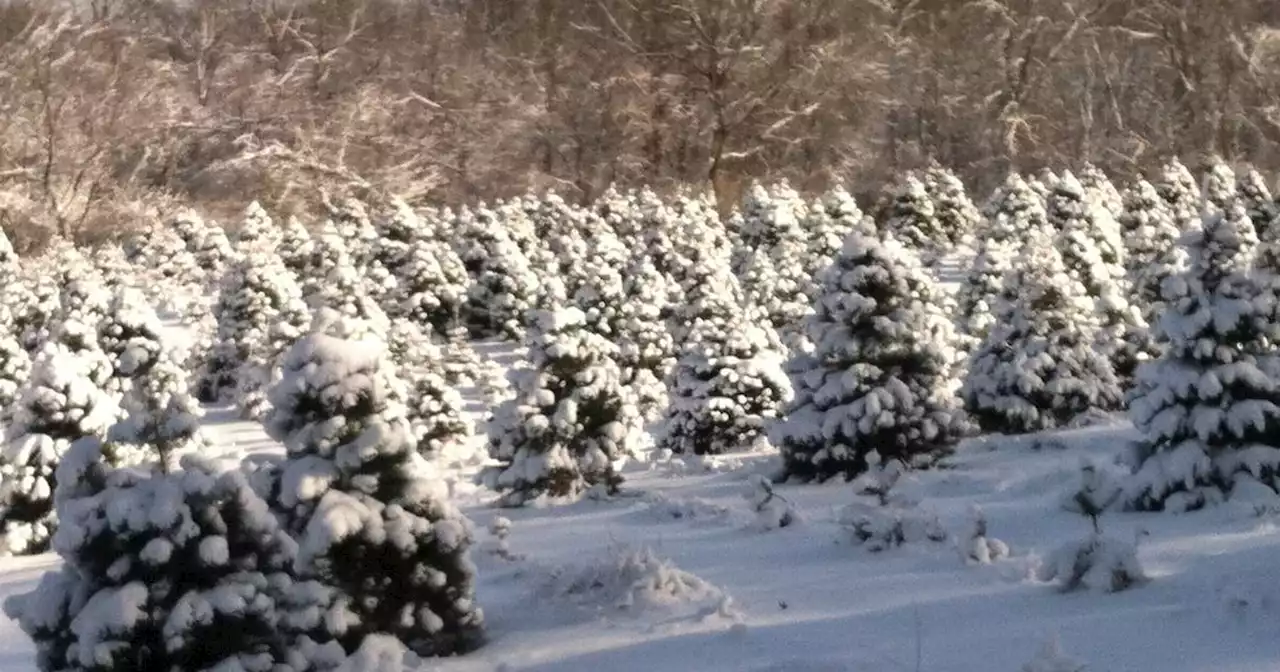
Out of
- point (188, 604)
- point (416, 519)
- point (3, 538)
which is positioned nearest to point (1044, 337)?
point (416, 519)

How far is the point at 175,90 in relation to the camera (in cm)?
5147

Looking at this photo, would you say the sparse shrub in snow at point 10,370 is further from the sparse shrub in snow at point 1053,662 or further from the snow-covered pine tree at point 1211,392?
the sparse shrub in snow at point 1053,662

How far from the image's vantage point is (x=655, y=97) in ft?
169

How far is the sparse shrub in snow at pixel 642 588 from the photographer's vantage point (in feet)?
25.2

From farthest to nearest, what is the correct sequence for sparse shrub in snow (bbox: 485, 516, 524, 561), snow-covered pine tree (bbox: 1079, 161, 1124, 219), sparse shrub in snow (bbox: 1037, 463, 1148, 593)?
snow-covered pine tree (bbox: 1079, 161, 1124, 219) < sparse shrub in snow (bbox: 485, 516, 524, 561) < sparse shrub in snow (bbox: 1037, 463, 1148, 593)

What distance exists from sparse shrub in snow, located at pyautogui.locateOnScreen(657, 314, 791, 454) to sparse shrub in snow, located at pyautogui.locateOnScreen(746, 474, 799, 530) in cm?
512

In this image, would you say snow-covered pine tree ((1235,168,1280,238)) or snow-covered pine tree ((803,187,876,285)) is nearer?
snow-covered pine tree ((803,187,876,285))

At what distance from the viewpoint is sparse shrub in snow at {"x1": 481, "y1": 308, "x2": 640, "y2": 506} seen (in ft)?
42.2

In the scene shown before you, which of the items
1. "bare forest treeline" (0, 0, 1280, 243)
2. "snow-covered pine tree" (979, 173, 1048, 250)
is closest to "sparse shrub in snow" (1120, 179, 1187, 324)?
"snow-covered pine tree" (979, 173, 1048, 250)

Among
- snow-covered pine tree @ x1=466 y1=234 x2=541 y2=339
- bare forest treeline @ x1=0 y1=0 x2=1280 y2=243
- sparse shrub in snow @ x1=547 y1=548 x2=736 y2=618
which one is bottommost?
sparse shrub in snow @ x1=547 y1=548 x2=736 y2=618

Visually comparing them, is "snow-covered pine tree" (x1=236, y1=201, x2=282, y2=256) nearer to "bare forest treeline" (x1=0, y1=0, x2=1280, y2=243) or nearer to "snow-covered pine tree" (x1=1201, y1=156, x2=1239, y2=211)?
"bare forest treeline" (x1=0, y1=0, x2=1280, y2=243)

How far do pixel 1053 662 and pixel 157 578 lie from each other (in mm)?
4329

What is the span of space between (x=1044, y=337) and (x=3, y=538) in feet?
39.5

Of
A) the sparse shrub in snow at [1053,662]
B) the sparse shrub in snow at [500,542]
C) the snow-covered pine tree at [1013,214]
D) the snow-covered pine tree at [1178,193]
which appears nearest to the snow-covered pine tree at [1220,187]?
the snow-covered pine tree at [1178,193]
